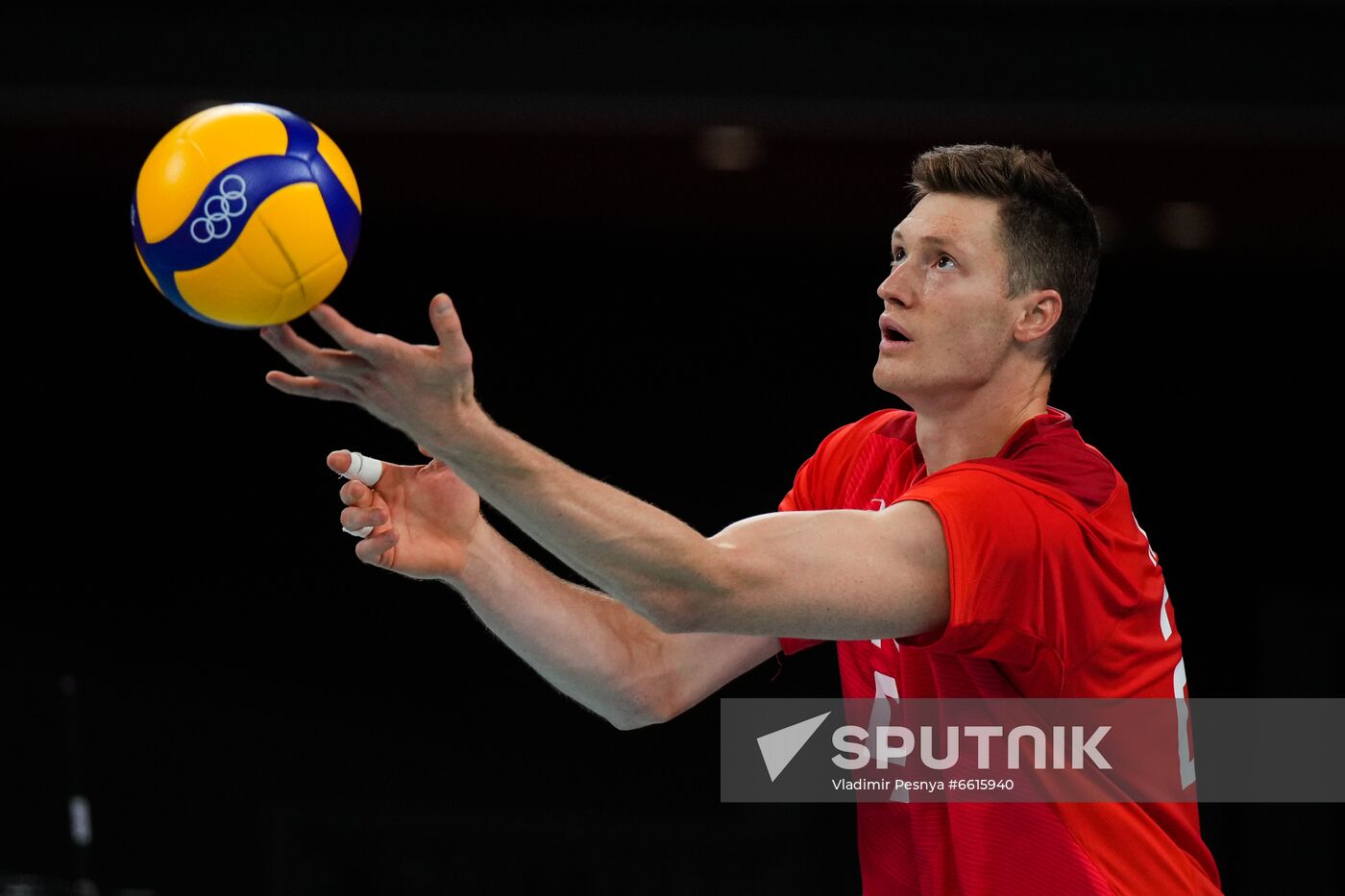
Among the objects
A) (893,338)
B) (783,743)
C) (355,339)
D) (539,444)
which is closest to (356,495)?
(355,339)

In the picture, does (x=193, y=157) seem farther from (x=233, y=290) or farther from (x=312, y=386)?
(x=312, y=386)

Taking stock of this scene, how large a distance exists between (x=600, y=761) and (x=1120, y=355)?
2.35m

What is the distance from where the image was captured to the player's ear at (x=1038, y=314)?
251 centimetres

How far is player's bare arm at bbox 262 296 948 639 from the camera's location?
1.82 m

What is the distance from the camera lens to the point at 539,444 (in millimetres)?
5461

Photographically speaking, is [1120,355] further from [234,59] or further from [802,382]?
[234,59]

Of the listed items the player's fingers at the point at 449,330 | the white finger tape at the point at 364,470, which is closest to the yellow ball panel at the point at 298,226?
the player's fingers at the point at 449,330

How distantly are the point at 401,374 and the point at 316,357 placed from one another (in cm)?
11

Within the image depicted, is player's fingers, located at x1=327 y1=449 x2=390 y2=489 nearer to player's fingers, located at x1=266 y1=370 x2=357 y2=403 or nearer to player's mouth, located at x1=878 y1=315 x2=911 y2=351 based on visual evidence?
player's fingers, located at x1=266 y1=370 x2=357 y2=403

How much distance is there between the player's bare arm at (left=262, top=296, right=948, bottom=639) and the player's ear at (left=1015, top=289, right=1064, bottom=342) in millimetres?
499

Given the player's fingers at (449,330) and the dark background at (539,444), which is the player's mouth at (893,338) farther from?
the dark background at (539,444)

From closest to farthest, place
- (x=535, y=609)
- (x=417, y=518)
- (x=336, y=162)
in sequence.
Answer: (x=336, y=162), (x=417, y=518), (x=535, y=609)

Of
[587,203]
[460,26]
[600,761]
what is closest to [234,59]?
[460,26]
